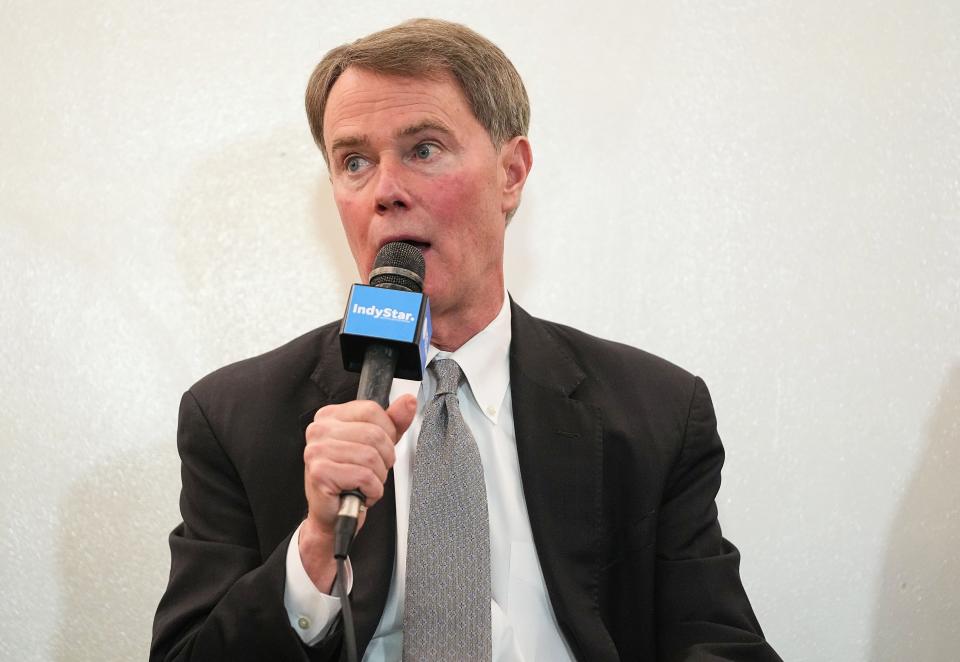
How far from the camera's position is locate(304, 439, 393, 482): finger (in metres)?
1.18

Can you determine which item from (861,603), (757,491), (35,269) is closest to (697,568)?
(757,491)

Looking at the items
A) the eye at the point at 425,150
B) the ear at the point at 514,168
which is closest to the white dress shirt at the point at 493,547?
the ear at the point at 514,168

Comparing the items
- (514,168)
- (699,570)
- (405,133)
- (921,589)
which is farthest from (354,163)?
(921,589)

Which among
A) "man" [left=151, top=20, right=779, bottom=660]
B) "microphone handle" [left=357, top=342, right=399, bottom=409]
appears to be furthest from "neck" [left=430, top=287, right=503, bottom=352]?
"microphone handle" [left=357, top=342, right=399, bottom=409]

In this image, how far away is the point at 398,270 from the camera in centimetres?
136

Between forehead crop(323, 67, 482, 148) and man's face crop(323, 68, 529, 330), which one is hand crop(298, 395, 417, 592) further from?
forehead crop(323, 67, 482, 148)

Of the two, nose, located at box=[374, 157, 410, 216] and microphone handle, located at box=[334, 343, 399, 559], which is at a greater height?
nose, located at box=[374, 157, 410, 216]

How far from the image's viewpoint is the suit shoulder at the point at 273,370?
6.07ft

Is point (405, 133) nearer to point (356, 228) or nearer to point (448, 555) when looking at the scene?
point (356, 228)

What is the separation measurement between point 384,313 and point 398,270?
0.12 meters

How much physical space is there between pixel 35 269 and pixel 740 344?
5.11 feet

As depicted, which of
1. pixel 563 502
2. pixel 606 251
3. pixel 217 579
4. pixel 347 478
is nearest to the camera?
pixel 347 478

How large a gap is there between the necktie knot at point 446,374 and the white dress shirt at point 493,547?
0.02 m

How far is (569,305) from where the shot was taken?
2.34 m
